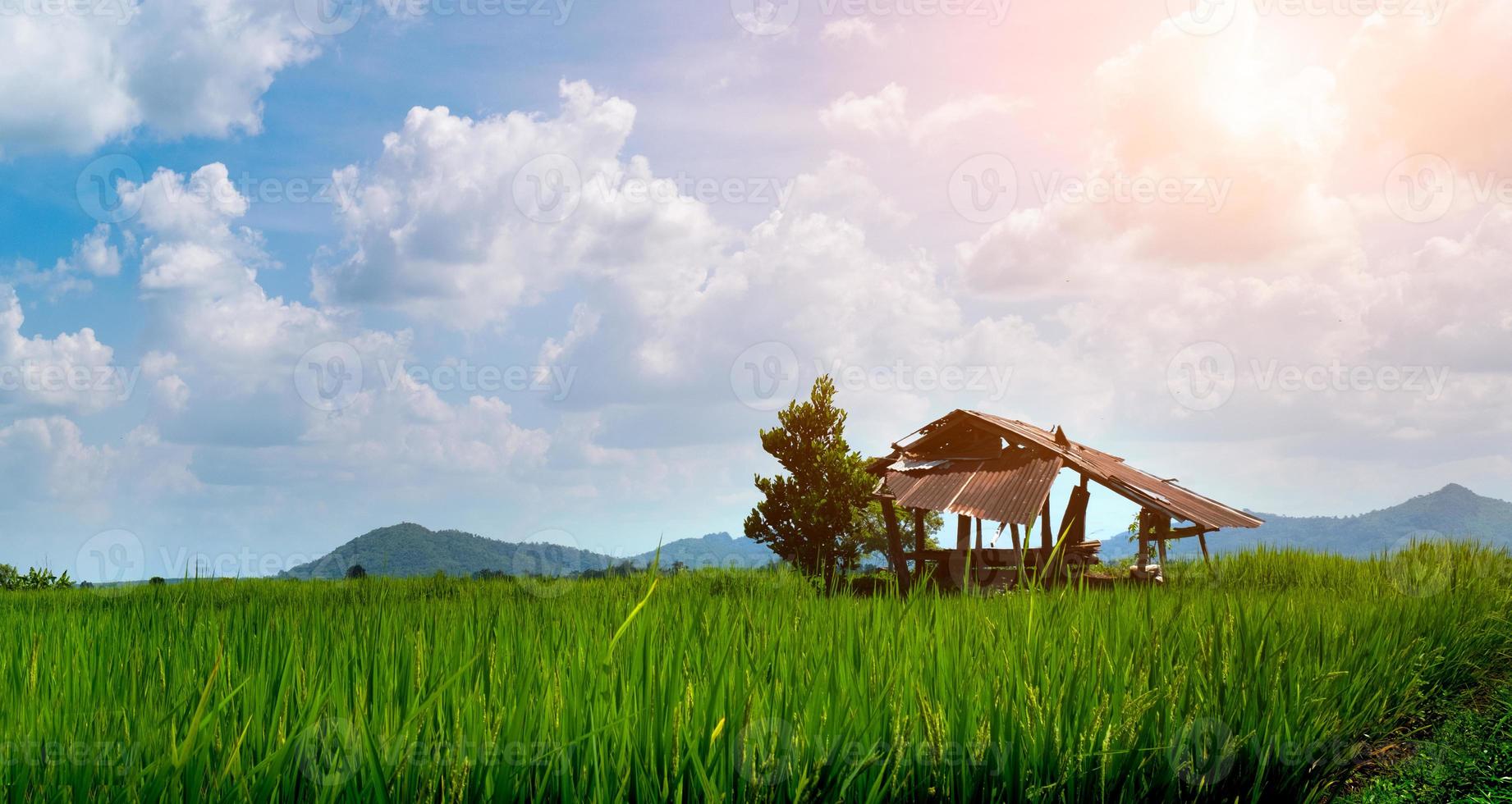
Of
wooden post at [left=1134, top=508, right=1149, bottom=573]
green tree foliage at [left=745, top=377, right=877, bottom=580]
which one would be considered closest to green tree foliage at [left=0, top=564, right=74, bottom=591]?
green tree foliage at [left=745, top=377, right=877, bottom=580]

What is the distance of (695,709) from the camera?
3195 millimetres

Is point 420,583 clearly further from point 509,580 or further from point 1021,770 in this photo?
point 1021,770

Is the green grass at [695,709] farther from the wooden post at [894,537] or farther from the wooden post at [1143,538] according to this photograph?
the wooden post at [894,537]

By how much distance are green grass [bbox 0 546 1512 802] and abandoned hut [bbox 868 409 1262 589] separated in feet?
31.9

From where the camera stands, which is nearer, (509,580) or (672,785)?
(672,785)

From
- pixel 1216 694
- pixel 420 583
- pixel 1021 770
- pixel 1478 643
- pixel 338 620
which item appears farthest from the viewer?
pixel 420 583

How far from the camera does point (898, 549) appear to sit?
1888cm

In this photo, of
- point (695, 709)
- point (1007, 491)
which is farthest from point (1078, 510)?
point (695, 709)

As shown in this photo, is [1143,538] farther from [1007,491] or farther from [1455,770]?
[1455,770]

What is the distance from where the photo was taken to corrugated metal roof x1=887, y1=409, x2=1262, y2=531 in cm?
1573

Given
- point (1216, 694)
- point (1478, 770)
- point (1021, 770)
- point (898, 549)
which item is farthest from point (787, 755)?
point (898, 549)

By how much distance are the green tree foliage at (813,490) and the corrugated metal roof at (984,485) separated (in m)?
4.55

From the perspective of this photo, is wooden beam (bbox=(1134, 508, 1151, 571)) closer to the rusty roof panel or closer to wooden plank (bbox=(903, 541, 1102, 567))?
wooden plank (bbox=(903, 541, 1102, 567))

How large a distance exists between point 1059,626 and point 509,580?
35.5 ft
